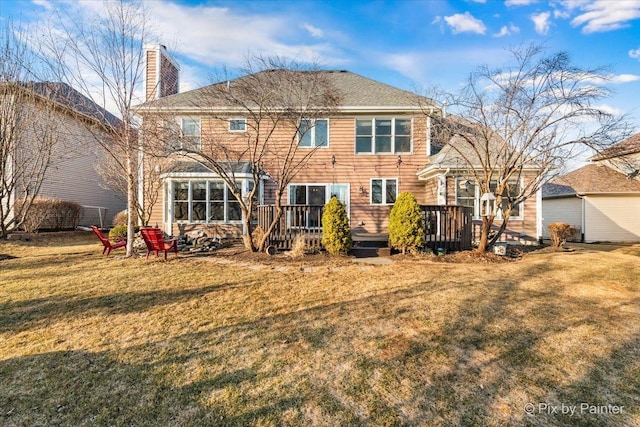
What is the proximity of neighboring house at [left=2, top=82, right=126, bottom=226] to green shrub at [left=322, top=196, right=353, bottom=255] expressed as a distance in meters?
6.56

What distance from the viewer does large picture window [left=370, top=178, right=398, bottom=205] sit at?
41.1 ft

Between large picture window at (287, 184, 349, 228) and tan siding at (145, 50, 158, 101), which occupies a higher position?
tan siding at (145, 50, 158, 101)

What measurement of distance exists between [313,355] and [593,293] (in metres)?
5.28

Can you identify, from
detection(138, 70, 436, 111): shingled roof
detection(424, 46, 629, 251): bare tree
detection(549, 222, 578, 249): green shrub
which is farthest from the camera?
detection(138, 70, 436, 111): shingled roof

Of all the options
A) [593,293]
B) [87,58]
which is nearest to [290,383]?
[593,293]

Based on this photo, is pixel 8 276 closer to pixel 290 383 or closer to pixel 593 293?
pixel 290 383

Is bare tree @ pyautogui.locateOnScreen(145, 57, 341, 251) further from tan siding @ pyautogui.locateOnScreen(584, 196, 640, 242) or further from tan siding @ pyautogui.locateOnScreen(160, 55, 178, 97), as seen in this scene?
tan siding @ pyautogui.locateOnScreen(584, 196, 640, 242)

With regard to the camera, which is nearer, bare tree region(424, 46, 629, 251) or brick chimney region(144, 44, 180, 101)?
bare tree region(424, 46, 629, 251)

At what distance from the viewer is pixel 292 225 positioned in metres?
9.36

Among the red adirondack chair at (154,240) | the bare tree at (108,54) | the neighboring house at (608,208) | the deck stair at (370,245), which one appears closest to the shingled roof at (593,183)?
the neighboring house at (608,208)

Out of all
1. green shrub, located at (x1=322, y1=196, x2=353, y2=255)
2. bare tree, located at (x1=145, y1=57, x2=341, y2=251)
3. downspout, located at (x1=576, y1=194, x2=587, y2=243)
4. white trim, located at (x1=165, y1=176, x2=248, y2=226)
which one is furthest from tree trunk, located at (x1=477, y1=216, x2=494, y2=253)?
downspout, located at (x1=576, y1=194, x2=587, y2=243)

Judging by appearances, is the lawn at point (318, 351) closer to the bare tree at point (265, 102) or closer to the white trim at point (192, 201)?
the bare tree at point (265, 102)

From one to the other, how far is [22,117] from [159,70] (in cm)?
493

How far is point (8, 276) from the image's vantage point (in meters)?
Answer: 6.26
